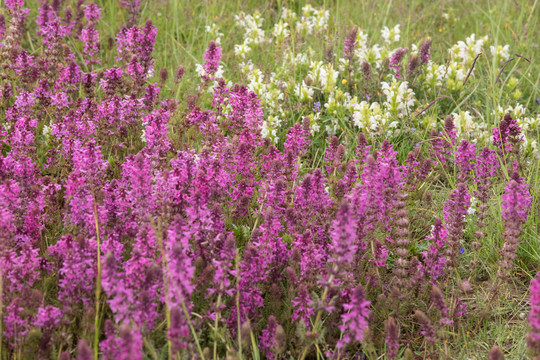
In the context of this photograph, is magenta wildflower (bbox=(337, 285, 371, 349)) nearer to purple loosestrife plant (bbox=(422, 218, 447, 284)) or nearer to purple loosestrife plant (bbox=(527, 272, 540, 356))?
purple loosestrife plant (bbox=(527, 272, 540, 356))

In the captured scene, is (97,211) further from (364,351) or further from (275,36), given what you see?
(275,36)

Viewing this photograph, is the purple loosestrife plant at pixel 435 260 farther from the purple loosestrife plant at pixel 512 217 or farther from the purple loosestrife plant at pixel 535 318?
the purple loosestrife plant at pixel 535 318

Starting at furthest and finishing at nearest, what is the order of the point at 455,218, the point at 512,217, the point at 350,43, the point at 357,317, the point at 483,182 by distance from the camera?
1. the point at 350,43
2. the point at 483,182
3. the point at 455,218
4. the point at 512,217
5. the point at 357,317

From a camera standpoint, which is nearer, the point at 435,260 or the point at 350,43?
the point at 435,260

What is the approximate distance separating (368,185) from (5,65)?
3.46 m

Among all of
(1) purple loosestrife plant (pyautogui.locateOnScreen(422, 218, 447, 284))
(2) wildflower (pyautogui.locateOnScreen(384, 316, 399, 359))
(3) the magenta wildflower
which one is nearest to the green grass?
(1) purple loosestrife plant (pyautogui.locateOnScreen(422, 218, 447, 284))

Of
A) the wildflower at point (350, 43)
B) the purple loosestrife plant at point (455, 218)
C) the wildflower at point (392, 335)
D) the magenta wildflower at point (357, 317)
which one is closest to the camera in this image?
the magenta wildflower at point (357, 317)

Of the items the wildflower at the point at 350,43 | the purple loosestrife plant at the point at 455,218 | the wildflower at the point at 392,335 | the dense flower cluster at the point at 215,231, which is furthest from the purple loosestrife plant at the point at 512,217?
the wildflower at the point at 350,43

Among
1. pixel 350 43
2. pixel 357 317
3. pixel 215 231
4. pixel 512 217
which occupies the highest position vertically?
pixel 350 43

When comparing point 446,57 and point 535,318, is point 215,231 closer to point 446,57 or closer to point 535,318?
point 535,318

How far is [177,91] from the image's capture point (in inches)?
219

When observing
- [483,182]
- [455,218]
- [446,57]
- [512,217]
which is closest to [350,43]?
[446,57]

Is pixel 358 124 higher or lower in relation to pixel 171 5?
lower

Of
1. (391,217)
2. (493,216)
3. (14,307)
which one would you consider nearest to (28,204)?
(14,307)
